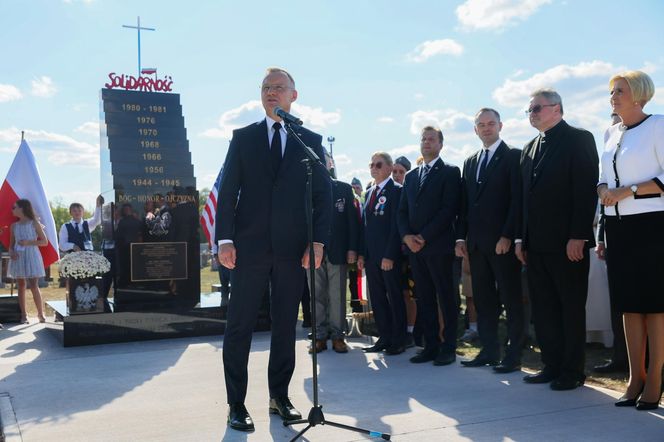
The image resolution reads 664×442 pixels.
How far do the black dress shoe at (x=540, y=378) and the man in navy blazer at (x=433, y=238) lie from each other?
3.06 feet

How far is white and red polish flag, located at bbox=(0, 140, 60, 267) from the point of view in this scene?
375 inches

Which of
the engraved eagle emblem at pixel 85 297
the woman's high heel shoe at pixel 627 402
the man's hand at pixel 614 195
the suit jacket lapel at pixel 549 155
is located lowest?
the woman's high heel shoe at pixel 627 402

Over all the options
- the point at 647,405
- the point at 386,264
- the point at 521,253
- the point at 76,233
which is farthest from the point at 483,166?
the point at 76,233

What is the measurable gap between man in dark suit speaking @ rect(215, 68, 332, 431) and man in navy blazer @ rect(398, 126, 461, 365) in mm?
1899

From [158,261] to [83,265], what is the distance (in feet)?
3.16

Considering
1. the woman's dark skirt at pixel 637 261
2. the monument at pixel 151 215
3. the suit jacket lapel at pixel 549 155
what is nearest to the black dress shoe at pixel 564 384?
the woman's dark skirt at pixel 637 261

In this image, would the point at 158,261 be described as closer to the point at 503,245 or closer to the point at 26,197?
the point at 26,197

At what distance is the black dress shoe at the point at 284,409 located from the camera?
378 centimetres

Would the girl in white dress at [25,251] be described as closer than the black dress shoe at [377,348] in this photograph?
No

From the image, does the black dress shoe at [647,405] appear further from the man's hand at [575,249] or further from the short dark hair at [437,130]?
the short dark hair at [437,130]

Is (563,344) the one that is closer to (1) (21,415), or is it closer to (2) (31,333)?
(1) (21,415)

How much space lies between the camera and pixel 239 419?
3.69 meters

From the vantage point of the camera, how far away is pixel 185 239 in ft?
28.3

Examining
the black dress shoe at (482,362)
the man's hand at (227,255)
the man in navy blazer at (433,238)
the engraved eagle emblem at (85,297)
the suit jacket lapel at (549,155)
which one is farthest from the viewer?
the engraved eagle emblem at (85,297)
